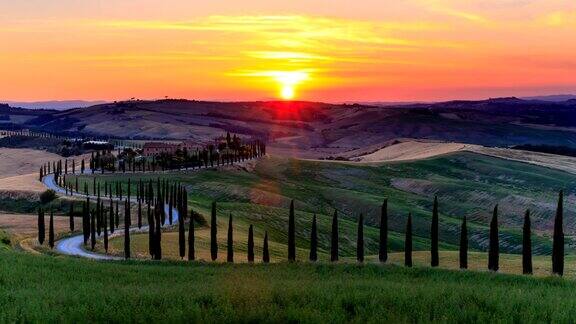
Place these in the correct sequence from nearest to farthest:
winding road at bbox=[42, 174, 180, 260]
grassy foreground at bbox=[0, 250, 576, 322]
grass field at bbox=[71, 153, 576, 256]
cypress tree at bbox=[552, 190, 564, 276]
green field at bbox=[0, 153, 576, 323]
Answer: grassy foreground at bbox=[0, 250, 576, 322], green field at bbox=[0, 153, 576, 323], cypress tree at bbox=[552, 190, 564, 276], winding road at bbox=[42, 174, 180, 260], grass field at bbox=[71, 153, 576, 256]

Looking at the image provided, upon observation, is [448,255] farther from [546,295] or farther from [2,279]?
[2,279]

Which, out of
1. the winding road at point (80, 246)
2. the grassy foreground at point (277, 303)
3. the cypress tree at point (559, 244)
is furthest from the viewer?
the winding road at point (80, 246)

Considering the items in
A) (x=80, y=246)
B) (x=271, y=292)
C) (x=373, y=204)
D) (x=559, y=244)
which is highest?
(x=271, y=292)

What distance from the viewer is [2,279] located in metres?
29.2

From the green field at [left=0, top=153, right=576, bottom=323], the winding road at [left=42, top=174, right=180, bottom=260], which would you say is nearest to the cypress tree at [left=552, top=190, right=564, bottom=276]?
the green field at [left=0, top=153, right=576, bottom=323]

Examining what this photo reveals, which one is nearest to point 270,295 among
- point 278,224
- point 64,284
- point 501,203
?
point 64,284

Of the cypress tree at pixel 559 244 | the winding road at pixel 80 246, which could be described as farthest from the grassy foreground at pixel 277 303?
the winding road at pixel 80 246

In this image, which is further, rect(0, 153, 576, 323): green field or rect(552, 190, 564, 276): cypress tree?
rect(552, 190, 564, 276): cypress tree

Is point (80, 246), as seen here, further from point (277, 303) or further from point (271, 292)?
point (277, 303)

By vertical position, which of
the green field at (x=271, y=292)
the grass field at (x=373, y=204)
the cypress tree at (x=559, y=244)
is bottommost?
the grass field at (x=373, y=204)

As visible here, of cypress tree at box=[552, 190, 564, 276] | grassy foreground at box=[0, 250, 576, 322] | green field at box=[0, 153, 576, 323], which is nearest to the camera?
grassy foreground at box=[0, 250, 576, 322]

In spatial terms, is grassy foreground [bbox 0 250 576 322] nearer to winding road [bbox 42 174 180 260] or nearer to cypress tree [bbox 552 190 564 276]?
cypress tree [bbox 552 190 564 276]

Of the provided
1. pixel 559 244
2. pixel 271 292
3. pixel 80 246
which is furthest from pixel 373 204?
pixel 271 292

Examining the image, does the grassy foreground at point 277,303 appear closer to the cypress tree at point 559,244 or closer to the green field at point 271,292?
the green field at point 271,292
